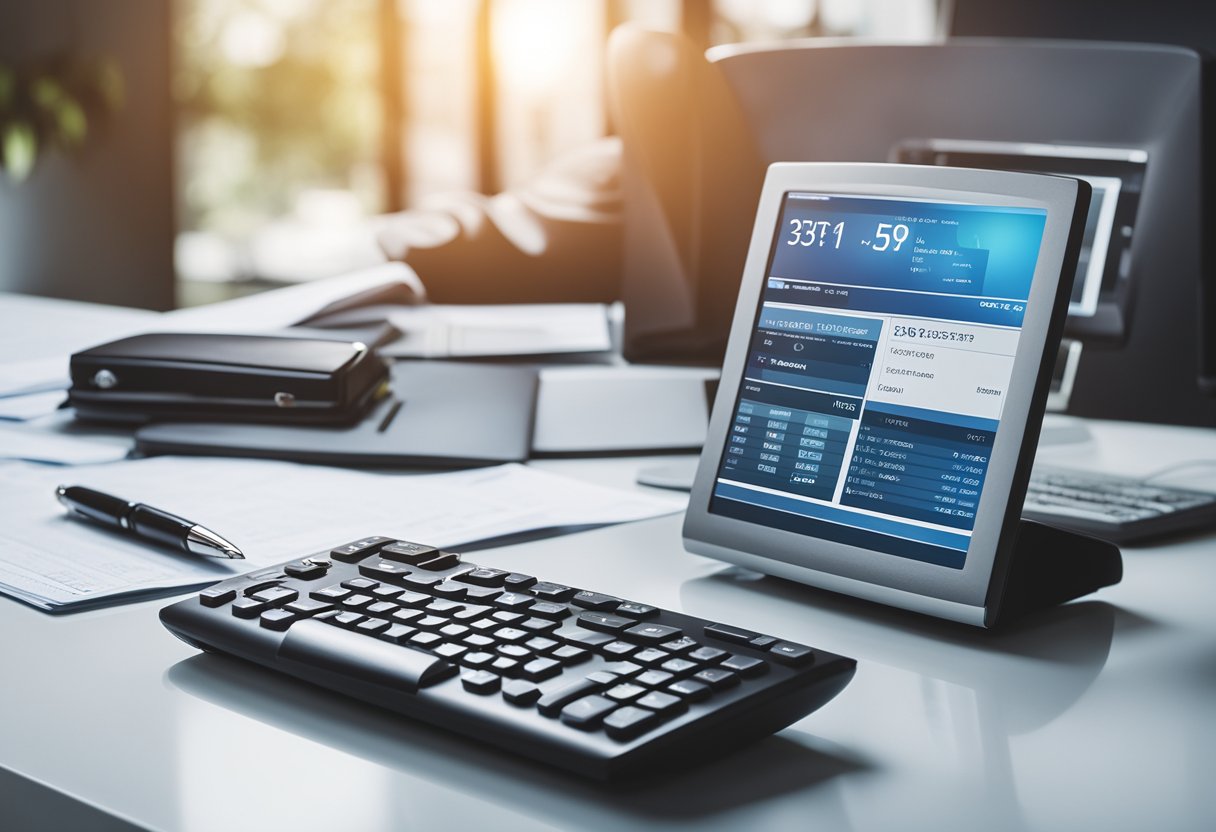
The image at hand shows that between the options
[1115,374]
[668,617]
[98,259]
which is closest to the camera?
[668,617]

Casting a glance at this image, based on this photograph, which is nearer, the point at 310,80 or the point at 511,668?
the point at 511,668

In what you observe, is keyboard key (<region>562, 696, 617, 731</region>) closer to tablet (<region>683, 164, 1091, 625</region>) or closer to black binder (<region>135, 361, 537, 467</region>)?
tablet (<region>683, 164, 1091, 625</region>)

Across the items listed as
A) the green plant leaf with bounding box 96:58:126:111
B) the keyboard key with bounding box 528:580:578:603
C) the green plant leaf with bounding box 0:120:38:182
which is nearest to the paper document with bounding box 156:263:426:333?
the keyboard key with bounding box 528:580:578:603

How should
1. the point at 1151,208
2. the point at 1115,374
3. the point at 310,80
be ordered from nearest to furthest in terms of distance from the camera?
the point at 1151,208
the point at 1115,374
the point at 310,80

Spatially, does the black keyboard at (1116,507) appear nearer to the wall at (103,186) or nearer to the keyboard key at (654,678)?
the keyboard key at (654,678)

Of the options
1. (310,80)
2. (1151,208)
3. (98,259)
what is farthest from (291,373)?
(310,80)

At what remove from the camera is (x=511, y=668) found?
474 millimetres

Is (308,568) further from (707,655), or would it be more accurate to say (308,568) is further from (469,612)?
(707,655)

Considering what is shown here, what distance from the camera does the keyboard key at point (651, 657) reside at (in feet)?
1.56

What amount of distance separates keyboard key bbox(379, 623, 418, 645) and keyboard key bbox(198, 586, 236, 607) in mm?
88

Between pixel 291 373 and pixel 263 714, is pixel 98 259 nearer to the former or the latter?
pixel 291 373

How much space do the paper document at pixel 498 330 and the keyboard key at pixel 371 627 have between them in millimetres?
784

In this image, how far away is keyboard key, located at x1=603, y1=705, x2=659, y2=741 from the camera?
16.6 inches

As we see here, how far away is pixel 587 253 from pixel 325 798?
131cm
